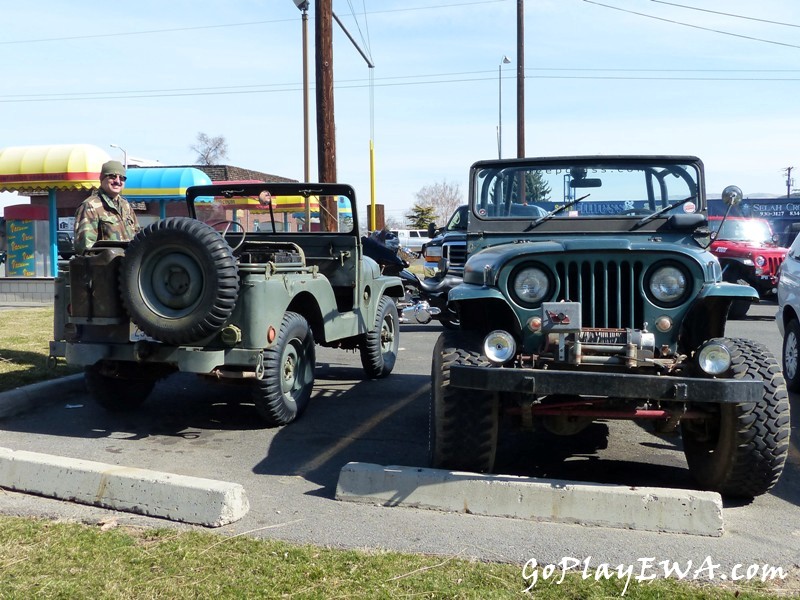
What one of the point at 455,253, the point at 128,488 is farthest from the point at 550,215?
the point at 455,253

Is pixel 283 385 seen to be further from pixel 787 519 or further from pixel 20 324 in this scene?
pixel 20 324

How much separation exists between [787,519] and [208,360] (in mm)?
3629

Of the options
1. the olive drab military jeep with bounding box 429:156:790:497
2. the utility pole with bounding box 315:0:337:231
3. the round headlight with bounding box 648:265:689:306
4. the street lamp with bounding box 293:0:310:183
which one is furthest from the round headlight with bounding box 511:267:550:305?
the street lamp with bounding box 293:0:310:183

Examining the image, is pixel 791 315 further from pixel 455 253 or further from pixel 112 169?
pixel 112 169

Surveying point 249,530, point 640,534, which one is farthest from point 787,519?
point 249,530

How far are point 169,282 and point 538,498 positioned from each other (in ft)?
9.68

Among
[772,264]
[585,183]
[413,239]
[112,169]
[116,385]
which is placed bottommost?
[116,385]

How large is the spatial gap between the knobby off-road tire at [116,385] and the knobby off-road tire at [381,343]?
83.6 inches

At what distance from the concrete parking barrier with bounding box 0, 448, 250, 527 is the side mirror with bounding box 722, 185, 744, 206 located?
3.76m

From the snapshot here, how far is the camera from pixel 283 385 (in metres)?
6.12

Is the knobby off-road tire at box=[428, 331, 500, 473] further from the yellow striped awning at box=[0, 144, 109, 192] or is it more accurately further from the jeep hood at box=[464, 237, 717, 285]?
the yellow striped awning at box=[0, 144, 109, 192]

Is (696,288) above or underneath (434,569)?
above

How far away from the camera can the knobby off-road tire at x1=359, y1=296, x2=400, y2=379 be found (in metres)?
8.13

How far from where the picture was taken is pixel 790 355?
314 inches
